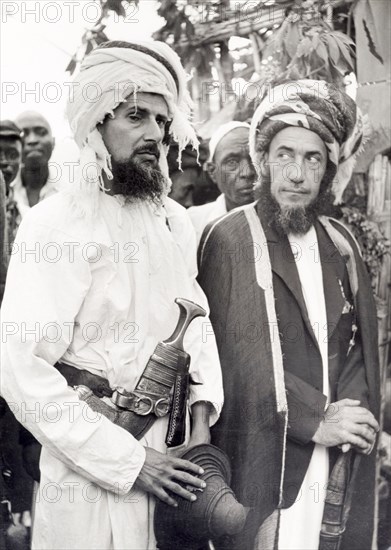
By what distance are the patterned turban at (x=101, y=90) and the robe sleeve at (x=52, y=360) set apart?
28cm

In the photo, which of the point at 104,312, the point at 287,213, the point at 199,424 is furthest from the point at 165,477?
the point at 287,213

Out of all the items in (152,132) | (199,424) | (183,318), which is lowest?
(199,424)

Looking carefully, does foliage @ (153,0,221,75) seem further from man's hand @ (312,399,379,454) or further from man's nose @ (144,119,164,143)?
man's hand @ (312,399,379,454)

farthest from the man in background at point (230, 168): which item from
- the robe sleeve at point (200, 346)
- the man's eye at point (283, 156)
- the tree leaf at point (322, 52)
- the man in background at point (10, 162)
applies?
the man in background at point (10, 162)

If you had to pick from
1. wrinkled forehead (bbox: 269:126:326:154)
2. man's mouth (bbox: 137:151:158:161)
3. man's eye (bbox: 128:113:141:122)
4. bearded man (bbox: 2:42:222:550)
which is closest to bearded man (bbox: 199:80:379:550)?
wrinkled forehead (bbox: 269:126:326:154)

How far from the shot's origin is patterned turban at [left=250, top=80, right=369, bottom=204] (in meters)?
3.48

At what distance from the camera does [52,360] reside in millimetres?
2920

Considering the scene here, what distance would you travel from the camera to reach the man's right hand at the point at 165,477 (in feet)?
9.75

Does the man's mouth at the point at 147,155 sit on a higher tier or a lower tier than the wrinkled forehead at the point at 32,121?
lower

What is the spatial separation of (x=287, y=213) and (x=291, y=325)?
1.69 ft

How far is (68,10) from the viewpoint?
344 centimetres

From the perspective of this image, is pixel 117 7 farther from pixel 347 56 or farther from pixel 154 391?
pixel 154 391

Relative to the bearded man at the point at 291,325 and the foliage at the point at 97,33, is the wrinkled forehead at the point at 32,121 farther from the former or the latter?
the bearded man at the point at 291,325

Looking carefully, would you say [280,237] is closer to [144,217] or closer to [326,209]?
[326,209]
